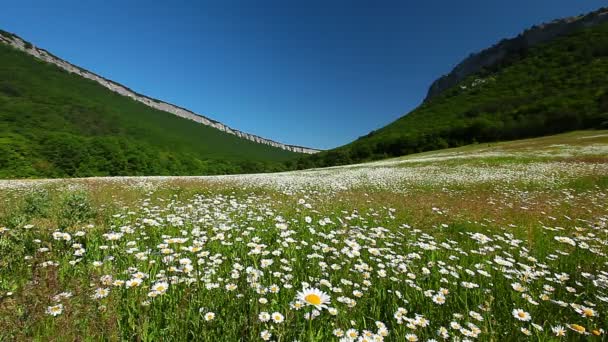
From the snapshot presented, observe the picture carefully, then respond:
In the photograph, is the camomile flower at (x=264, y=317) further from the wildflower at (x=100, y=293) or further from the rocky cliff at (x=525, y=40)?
the rocky cliff at (x=525, y=40)

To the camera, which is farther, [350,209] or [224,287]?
[350,209]

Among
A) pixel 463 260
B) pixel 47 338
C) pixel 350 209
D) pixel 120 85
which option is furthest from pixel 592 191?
pixel 120 85

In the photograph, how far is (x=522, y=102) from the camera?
78.1m

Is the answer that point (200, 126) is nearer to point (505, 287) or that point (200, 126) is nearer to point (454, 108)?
point (454, 108)

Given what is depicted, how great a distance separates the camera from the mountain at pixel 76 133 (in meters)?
59.6

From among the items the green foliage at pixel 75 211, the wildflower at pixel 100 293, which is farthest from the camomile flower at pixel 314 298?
the green foliage at pixel 75 211

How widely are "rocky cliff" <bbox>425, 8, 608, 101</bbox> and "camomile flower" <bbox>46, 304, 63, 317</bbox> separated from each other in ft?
543

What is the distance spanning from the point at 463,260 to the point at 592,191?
56.7 ft

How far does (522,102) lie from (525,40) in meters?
93.1

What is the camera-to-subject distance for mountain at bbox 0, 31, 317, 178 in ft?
196

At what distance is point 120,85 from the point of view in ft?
634

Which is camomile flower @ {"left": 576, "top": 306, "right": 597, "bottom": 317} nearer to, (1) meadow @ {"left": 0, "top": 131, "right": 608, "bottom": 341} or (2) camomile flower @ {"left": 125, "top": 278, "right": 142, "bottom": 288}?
(1) meadow @ {"left": 0, "top": 131, "right": 608, "bottom": 341}

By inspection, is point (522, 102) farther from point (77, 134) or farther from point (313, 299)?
point (77, 134)

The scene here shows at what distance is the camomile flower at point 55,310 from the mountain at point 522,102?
78.6 m
